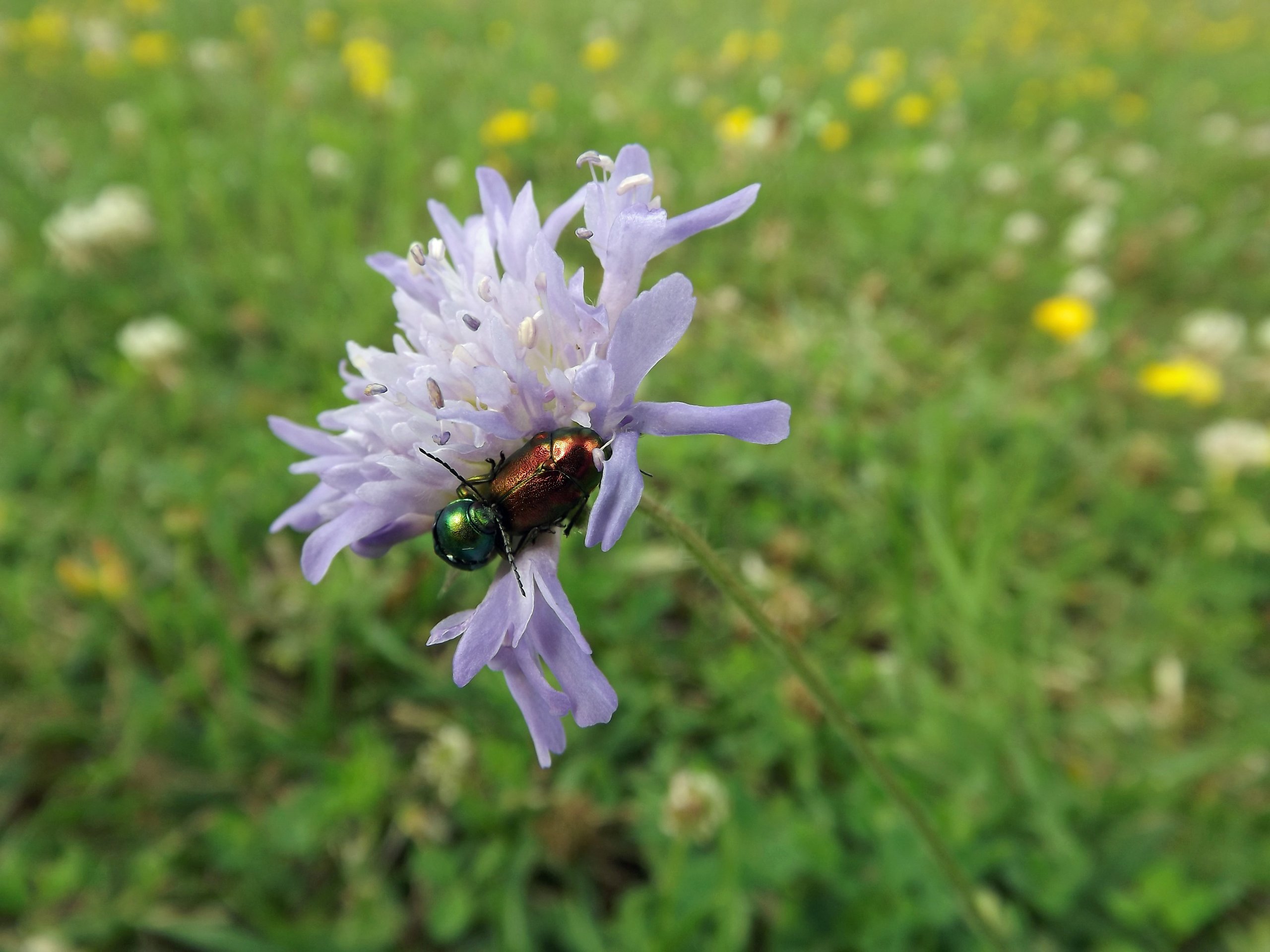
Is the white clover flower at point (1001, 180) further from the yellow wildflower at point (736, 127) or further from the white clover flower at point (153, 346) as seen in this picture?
the white clover flower at point (153, 346)

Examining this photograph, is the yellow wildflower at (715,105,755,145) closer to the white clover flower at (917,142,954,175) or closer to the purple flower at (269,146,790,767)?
the white clover flower at (917,142,954,175)

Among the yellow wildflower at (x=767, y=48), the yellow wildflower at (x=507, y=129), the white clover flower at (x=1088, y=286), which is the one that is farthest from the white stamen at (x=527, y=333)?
the yellow wildflower at (x=767, y=48)

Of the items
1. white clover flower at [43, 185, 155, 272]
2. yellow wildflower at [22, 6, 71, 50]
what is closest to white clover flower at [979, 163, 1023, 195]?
white clover flower at [43, 185, 155, 272]

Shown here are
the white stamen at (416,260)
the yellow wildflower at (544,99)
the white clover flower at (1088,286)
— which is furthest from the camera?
the yellow wildflower at (544,99)

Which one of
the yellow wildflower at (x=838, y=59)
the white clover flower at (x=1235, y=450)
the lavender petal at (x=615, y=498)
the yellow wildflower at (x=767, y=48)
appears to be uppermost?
the lavender petal at (x=615, y=498)

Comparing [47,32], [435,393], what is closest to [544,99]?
[47,32]
